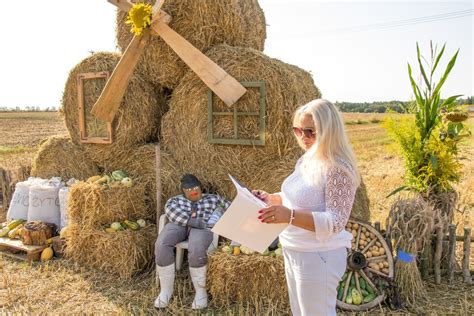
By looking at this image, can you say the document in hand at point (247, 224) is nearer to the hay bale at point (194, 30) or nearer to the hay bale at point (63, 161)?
the hay bale at point (194, 30)

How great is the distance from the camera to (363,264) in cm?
376

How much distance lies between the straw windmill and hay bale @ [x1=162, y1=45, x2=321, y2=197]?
203 mm

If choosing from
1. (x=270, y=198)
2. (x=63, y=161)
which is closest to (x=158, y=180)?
(x=63, y=161)

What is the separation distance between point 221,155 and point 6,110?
4266cm

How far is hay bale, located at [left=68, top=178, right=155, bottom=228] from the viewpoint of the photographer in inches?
183

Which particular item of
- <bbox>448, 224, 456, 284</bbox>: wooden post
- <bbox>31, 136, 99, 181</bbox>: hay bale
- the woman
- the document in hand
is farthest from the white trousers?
<bbox>31, 136, 99, 181</bbox>: hay bale

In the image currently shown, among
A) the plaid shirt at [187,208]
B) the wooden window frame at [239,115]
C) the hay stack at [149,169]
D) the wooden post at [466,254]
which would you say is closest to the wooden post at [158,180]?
the hay stack at [149,169]

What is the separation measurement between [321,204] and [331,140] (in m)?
0.32

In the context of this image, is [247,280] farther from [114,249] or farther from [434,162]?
[434,162]

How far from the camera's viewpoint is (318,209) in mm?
1994

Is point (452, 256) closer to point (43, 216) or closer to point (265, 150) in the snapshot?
point (265, 150)

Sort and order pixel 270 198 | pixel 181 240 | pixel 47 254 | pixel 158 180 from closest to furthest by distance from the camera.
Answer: pixel 270 198, pixel 181 240, pixel 158 180, pixel 47 254

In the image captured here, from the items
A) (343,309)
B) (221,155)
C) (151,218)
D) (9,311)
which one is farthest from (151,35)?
(343,309)

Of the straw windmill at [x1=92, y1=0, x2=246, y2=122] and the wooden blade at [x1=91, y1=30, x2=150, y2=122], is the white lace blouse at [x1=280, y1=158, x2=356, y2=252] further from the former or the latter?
the wooden blade at [x1=91, y1=30, x2=150, y2=122]
